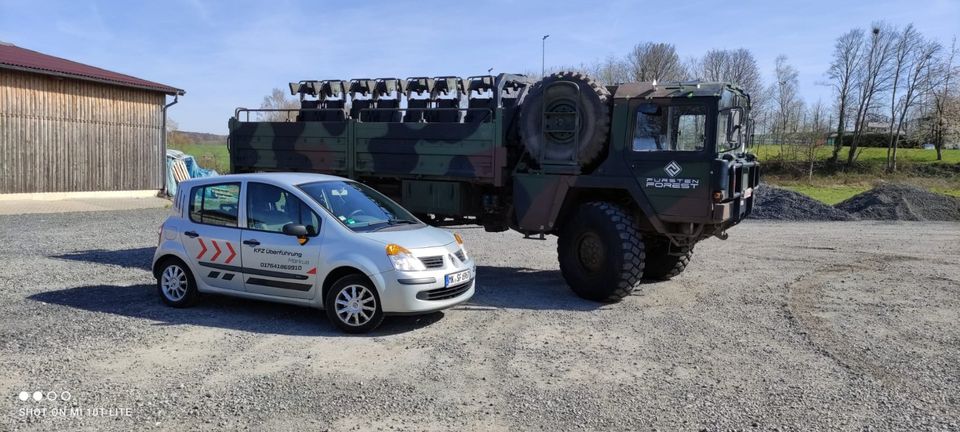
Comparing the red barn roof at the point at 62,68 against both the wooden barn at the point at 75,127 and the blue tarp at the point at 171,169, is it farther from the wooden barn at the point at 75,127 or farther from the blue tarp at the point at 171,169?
the blue tarp at the point at 171,169

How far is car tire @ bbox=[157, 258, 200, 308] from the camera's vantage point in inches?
299

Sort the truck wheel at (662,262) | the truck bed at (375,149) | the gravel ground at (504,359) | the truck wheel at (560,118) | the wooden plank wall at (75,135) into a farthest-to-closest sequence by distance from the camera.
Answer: the wooden plank wall at (75,135) < the truck wheel at (662,262) < the truck bed at (375,149) < the truck wheel at (560,118) < the gravel ground at (504,359)

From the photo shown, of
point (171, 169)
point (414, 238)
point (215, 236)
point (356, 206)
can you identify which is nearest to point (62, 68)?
point (171, 169)

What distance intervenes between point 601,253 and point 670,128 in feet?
5.66

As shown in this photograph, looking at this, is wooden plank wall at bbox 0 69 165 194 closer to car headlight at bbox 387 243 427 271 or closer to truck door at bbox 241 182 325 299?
truck door at bbox 241 182 325 299

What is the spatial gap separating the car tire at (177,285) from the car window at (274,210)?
101cm

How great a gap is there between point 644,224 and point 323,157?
17.2 ft

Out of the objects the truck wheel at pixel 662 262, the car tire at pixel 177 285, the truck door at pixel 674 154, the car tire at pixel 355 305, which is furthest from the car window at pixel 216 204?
the truck wheel at pixel 662 262

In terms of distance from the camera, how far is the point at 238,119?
1235cm

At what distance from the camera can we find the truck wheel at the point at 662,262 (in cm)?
1002

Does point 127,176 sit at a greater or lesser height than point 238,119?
lesser

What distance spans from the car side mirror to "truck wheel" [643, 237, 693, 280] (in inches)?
199

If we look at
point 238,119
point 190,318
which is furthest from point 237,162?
point 190,318

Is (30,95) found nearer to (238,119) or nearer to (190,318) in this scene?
(238,119)
